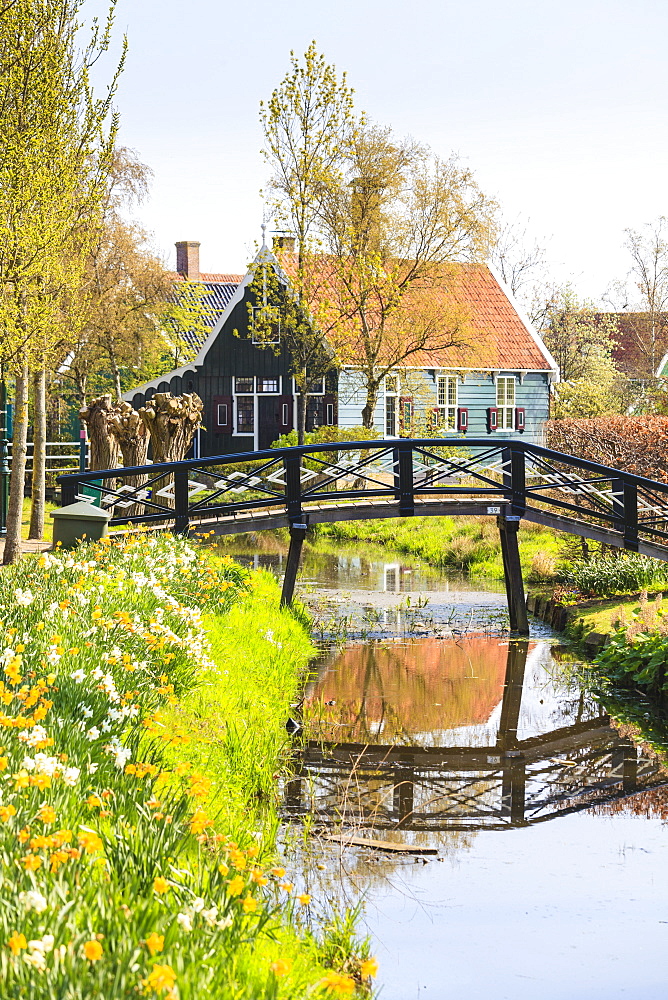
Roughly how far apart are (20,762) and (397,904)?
2502 mm

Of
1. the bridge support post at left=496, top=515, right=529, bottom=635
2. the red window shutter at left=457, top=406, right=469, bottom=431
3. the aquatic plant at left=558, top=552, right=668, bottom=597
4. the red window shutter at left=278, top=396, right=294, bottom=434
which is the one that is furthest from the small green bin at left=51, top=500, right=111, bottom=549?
the red window shutter at left=457, top=406, right=469, bottom=431

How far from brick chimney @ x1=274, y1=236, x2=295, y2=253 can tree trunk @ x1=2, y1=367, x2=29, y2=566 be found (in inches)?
557

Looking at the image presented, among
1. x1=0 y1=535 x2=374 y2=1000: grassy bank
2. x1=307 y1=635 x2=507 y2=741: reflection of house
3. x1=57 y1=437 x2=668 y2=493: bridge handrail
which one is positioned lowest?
x1=307 y1=635 x2=507 y2=741: reflection of house

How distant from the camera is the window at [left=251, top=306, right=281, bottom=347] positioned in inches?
1146

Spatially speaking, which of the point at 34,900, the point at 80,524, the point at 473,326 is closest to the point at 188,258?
the point at 473,326

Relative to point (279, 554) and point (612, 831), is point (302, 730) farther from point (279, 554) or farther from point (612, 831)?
point (279, 554)

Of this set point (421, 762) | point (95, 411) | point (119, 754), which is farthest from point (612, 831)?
point (95, 411)

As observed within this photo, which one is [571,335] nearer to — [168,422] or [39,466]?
[168,422]

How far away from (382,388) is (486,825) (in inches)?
1077

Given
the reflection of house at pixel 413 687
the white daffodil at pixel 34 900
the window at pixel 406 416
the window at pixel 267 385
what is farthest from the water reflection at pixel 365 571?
the white daffodil at pixel 34 900

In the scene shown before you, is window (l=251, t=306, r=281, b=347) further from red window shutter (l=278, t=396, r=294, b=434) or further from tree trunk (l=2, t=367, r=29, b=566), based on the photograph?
tree trunk (l=2, t=367, r=29, b=566)

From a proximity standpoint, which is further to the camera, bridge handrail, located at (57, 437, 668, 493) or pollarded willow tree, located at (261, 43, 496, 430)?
pollarded willow tree, located at (261, 43, 496, 430)

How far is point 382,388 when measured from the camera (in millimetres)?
34438

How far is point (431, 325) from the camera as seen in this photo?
96.0 feet
